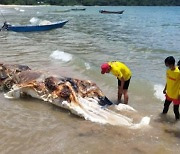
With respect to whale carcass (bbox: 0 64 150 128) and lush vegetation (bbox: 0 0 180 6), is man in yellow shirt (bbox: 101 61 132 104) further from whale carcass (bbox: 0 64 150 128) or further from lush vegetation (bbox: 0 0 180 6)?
lush vegetation (bbox: 0 0 180 6)

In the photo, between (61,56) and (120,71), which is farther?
(61,56)

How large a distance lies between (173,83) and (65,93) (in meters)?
2.40

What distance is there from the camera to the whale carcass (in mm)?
6848

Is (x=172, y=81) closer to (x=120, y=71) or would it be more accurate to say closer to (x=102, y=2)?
(x=120, y=71)

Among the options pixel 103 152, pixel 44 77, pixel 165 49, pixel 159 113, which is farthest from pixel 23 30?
pixel 103 152

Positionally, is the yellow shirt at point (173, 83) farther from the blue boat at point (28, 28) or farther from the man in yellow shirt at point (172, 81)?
the blue boat at point (28, 28)

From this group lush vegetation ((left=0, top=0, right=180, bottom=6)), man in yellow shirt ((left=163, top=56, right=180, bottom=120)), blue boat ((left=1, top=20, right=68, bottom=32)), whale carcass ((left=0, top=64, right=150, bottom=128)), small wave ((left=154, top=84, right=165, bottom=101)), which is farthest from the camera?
lush vegetation ((left=0, top=0, right=180, bottom=6))

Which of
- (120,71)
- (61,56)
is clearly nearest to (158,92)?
(120,71)

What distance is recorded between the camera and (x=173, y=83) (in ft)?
21.3

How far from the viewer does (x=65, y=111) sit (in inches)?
286

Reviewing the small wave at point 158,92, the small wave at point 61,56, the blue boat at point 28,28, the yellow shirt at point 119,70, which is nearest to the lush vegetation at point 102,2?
the blue boat at point 28,28

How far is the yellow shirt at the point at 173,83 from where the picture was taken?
6402 mm

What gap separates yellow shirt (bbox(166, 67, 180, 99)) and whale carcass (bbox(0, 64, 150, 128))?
2.45 ft

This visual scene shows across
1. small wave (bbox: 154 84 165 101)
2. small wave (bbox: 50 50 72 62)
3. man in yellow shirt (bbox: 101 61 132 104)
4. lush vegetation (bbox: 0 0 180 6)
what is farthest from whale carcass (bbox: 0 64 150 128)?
lush vegetation (bbox: 0 0 180 6)
